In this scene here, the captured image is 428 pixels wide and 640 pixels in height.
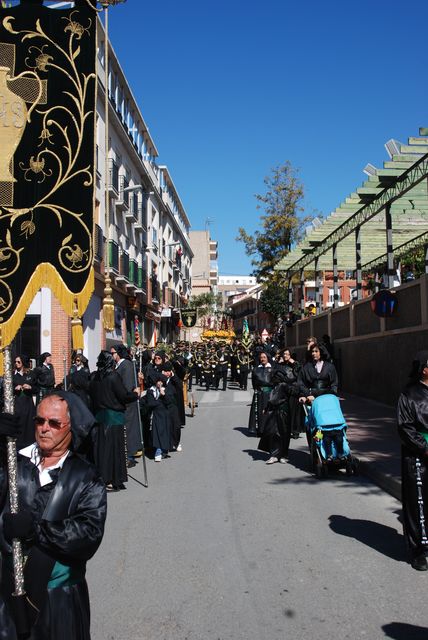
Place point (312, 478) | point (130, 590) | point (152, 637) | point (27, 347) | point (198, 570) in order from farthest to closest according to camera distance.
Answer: point (27, 347) → point (312, 478) → point (198, 570) → point (130, 590) → point (152, 637)

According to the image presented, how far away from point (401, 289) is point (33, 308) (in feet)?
41.4

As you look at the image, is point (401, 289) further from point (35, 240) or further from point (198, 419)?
point (35, 240)

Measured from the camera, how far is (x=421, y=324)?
589 inches

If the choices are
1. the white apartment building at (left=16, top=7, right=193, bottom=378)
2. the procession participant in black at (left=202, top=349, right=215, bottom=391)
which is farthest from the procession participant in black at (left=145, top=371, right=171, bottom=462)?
the procession participant in black at (left=202, top=349, right=215, bottom=391)

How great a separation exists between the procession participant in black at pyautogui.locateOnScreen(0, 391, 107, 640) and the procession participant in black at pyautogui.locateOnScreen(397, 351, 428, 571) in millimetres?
3255

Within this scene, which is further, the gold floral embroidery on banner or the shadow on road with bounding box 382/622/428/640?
the gold floral embroidery on banner

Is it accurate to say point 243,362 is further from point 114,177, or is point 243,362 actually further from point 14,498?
point 14,498

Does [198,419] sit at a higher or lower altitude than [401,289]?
lower

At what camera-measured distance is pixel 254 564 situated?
5.77 metres

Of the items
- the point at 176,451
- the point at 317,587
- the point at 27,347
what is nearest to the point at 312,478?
the point at 176,451

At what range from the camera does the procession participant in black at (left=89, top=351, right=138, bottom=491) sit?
9000mm


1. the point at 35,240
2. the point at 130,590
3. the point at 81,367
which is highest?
the point at 35,240

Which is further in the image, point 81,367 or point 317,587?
point 81,367

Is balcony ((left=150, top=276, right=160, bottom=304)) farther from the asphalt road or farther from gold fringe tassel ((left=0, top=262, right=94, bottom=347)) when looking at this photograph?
gold fringe tassel ((left=0, top=262, right=94, bottom=347))
